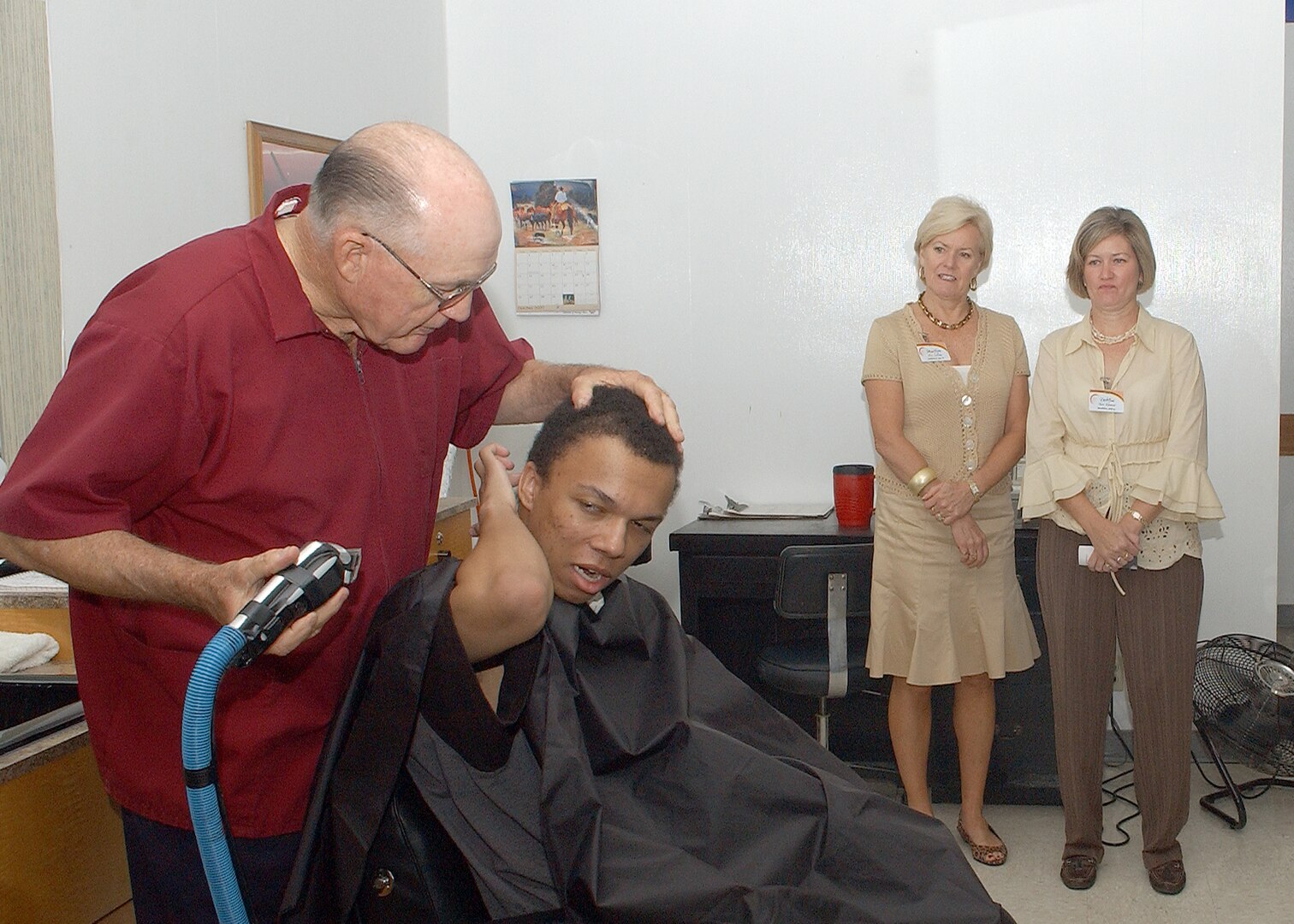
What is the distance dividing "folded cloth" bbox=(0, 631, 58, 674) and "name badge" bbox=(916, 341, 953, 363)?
2.25 meters

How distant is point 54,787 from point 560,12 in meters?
3.44

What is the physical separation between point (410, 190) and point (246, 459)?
14.8 inches

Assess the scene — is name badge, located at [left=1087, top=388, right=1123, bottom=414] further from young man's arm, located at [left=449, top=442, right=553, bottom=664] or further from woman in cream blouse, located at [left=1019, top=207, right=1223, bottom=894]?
young man's arm, located at [left=449, top=442, right=553, bottom=664]

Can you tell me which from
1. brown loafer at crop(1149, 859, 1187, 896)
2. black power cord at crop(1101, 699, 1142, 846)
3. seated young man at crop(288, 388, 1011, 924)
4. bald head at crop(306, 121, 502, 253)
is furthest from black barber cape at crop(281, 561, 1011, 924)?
black power cord at crop(1101, 699, 1142, 846)

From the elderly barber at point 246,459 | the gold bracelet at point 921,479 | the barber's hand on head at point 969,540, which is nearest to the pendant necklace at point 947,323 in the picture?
the gold bracelet at point 921,479

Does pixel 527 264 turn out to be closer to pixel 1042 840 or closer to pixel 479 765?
pixel 1042 840

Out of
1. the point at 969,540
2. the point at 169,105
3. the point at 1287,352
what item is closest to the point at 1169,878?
the point at 969,540

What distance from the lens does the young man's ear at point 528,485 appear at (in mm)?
1640

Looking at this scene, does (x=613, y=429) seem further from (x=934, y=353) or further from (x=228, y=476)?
(x=934, y=353)

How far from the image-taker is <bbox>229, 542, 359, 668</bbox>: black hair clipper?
1.09 meters

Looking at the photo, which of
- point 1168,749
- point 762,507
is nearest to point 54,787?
point 1168,749

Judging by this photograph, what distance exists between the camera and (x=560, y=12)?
4258 millimetres

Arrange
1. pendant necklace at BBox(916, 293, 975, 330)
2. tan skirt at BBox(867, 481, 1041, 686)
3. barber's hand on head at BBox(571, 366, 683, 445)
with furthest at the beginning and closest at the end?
pendant necklace at BBox(916, 293, 975, 330), tan skirt at BBox(867, 481, 1041, 686), barber's hand on head at BBox(571, 366, 683, 445)

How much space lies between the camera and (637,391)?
162cm
